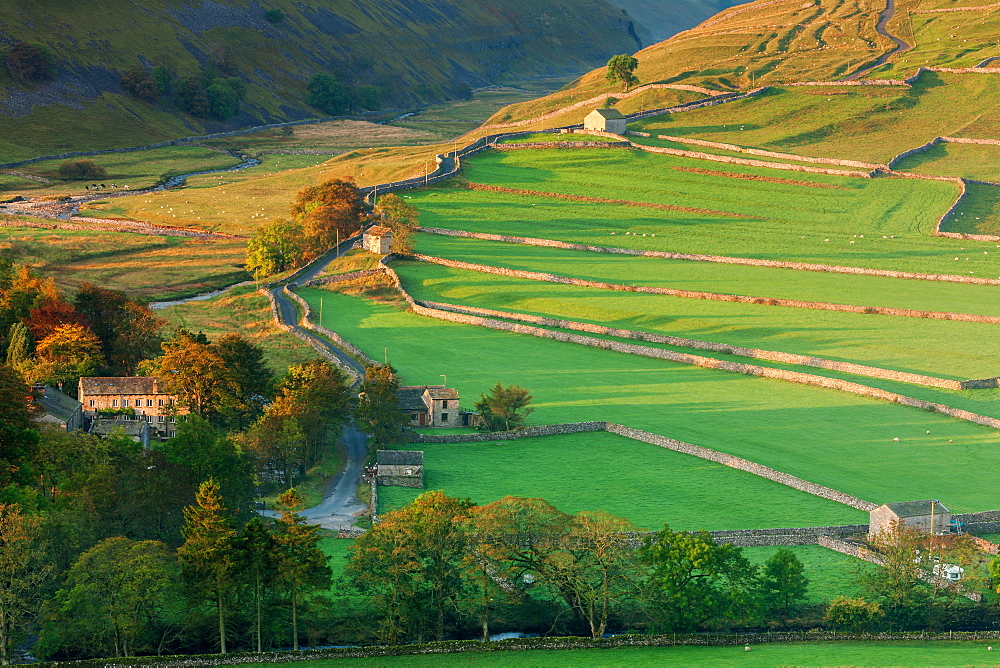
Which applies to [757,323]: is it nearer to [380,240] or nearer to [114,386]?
[380,240]

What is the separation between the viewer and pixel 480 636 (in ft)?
185

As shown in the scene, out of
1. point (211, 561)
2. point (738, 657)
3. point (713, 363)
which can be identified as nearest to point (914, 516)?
point (738, 657)

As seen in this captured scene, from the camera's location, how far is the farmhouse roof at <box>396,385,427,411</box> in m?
82.9

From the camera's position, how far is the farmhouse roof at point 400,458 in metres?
72.4

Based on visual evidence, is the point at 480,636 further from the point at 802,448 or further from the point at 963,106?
the point at 963,106

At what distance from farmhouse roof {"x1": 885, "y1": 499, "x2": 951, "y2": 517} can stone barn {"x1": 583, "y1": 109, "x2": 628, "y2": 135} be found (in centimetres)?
12330

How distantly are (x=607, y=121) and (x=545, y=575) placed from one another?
430ft

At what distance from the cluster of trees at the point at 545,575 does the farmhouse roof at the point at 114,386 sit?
30.9 meters

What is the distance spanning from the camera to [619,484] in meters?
71.7

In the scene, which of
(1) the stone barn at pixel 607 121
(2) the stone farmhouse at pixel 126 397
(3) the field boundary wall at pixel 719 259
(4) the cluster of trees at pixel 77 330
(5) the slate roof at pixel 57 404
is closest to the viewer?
(5) the slate roof at pixel 57 404

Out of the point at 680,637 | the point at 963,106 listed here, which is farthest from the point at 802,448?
the point at 963,106

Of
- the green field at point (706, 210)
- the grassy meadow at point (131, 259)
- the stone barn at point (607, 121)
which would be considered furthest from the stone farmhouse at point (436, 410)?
the stone barn at point (607, 121)

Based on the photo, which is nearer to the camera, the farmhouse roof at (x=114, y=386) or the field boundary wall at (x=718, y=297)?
the farmhouse roof at (x=114, y=386)

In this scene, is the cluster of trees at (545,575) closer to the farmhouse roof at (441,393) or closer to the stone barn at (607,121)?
the farmhouse roof at (441,393)
